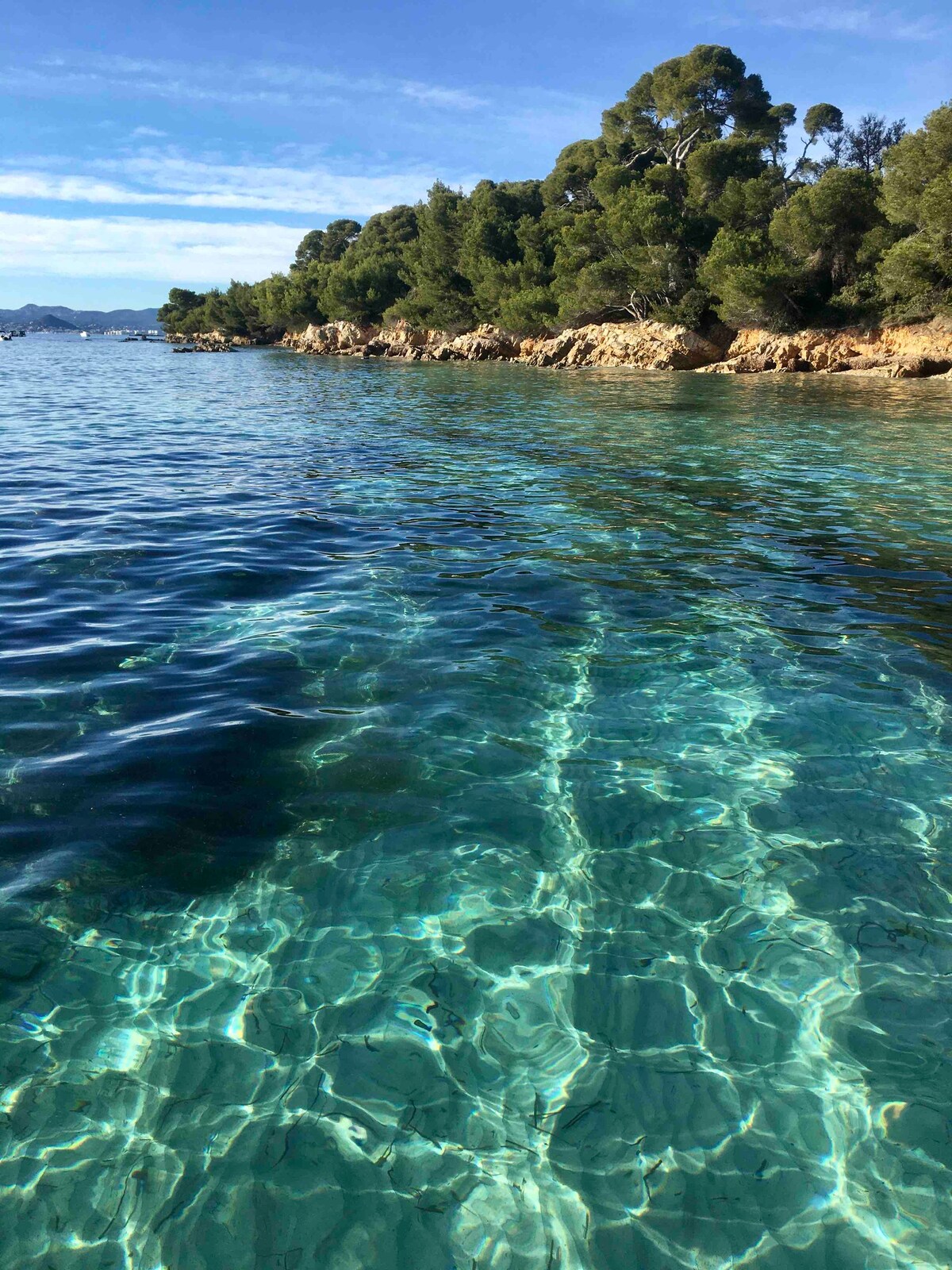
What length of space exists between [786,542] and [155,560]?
778 cm

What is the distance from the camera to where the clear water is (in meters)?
2.59

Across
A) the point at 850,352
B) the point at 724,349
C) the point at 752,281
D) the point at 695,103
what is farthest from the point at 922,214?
the point at 695,103

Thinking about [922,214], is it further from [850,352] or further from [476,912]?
[476,912]

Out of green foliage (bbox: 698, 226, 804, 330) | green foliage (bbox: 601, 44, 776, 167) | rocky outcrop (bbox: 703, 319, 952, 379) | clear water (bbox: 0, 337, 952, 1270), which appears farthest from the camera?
green foliage (bbox: 601, 44, 776, 167)

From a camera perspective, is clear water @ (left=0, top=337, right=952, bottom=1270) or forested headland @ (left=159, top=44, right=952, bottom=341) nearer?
clear water @ (left=0, top=337, right=952, bottom=1270)

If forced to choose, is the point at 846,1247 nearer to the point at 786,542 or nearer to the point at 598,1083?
the point at 598,1083

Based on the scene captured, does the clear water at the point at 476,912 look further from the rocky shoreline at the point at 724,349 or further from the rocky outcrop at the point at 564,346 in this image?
the rocky outcrop at the point at 564,346

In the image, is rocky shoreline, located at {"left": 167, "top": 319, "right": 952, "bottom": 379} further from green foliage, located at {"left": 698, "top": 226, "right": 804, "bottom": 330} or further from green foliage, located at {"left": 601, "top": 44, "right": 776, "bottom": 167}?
green foliage, located at {"left": 601, "top": 44, "right": 776, "bottom": 167}

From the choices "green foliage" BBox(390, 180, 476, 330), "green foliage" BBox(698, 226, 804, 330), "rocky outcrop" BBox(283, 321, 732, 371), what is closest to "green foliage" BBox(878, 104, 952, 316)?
"green foliage" BBox(698, 226, 804, 330)

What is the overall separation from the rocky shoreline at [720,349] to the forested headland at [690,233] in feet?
3.13

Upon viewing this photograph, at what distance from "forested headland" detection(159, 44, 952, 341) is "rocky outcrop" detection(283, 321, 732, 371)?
1.12 metres

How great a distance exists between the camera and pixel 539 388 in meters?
34.1

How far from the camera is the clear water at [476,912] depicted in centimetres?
259

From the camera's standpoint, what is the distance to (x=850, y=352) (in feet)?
130
